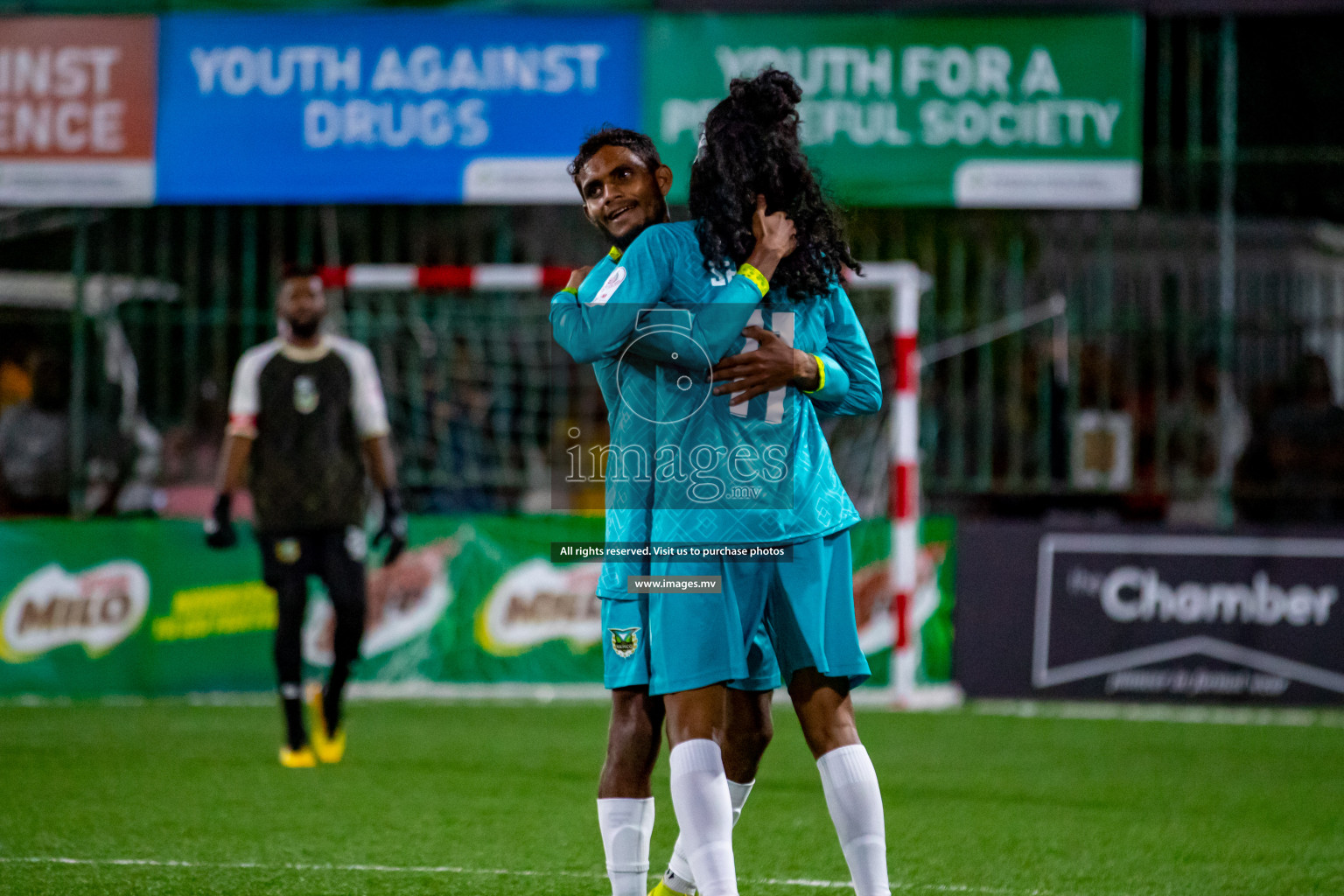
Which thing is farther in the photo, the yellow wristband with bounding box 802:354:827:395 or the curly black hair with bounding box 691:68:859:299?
the yellow wristband with bounding box 802:354:827:395

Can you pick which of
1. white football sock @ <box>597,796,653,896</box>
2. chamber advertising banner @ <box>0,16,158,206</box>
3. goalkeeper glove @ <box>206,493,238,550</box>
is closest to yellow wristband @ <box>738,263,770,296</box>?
white football sock @ <box>597,796,653,896</box>

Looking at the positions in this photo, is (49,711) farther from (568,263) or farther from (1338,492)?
(1338,492)

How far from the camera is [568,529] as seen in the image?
962 centimetres

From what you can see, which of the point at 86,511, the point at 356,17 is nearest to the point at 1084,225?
the point at 356,17

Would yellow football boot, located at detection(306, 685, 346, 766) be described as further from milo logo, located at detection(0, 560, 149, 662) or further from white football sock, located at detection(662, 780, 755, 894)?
white football sock, located at detection(662, 780, 755, 894)

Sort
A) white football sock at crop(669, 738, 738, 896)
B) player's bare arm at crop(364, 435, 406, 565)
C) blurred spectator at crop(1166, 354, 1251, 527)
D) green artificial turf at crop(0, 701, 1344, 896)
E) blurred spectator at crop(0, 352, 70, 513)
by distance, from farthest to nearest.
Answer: blurred spectator at crop(0, 352, 70, 513) < blurred spectator at crop(1166, 354, 1251, 527) < player's bare arm at crop(364, 435, 406, 565) < green artificial turf at crop(0, 701, 1344, 896) < white football sock at crop(669, 738, 738, 896)

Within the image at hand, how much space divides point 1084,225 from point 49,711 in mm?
6391

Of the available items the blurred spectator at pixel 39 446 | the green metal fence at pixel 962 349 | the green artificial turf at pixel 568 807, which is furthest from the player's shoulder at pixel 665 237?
the blurred spectator at pixel 39 446

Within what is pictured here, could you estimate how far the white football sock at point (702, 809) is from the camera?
3480 millimetres

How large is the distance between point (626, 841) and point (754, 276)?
4.04 ft

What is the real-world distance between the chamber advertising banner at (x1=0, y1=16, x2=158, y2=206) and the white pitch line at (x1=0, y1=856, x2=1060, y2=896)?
18.7ft

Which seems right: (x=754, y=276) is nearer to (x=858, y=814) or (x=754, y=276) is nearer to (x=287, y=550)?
(x=858, y=814)

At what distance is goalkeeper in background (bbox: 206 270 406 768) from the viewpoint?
23.4 feet

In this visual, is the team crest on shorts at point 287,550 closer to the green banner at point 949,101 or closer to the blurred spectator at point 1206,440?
the green banner at point 949,101
